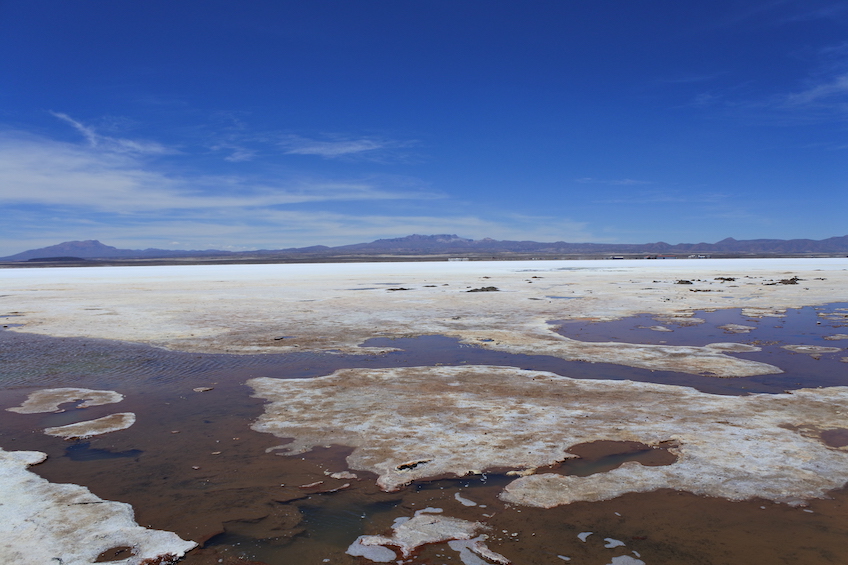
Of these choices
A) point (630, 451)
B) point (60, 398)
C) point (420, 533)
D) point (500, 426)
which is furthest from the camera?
point (60, 398)

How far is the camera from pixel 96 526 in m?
4.24

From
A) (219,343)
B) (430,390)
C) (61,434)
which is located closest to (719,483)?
(430,390)

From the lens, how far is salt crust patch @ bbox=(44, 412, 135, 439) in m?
6.37

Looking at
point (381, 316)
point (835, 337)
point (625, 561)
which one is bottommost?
point (625, 561)

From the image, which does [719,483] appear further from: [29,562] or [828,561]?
[29,562]

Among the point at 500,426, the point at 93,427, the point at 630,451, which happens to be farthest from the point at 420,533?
the point at 93,427

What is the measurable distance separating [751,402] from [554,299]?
15.2m

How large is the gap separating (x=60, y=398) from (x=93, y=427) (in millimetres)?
1893

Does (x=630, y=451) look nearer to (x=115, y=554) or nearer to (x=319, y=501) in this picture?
(x=319, y=501)

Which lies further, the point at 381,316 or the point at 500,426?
the point at 381,316

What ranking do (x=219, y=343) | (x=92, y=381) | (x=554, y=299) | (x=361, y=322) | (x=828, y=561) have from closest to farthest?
(x=828, y=561)
(x=92, y=381)
(x=219, y=343)
(x=361, y=322)
(x=554, y=299)

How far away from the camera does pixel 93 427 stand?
6.63m

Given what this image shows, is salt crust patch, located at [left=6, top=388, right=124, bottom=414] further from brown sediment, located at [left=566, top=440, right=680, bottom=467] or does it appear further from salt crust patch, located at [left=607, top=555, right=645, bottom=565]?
salt crust patch, located at [left=607, top=555, right=645, bottom=565]

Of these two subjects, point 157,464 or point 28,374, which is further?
point 28,374
